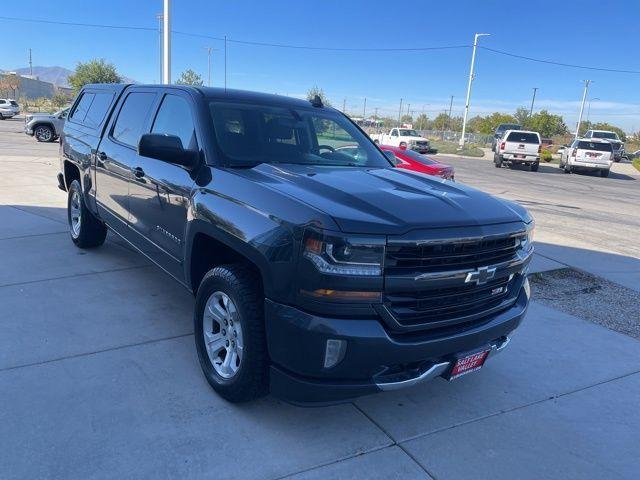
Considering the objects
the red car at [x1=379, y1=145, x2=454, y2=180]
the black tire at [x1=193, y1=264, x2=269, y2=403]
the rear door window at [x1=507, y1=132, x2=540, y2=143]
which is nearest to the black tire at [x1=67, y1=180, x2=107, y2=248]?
the black tire at [x1=193, y1=264, x2=269, y2=403]

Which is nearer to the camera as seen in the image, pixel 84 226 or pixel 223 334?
pixel 223 334

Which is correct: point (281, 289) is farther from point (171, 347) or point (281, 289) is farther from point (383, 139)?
point (383, 139)

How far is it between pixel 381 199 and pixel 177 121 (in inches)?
77.3

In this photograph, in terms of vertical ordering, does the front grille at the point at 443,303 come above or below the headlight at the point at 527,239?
below

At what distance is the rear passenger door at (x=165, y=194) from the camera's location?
12.2 feet

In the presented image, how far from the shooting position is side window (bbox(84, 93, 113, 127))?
5.53 meters

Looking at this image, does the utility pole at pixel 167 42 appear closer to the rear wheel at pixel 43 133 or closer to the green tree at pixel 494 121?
the rear wheel at pixel 43 133

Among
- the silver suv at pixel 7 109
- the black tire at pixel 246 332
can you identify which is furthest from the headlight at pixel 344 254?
the silver suv at pixel 7 109

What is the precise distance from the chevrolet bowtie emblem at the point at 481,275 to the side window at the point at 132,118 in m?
3.09

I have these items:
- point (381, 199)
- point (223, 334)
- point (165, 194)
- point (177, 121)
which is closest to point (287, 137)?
point (177, 121)

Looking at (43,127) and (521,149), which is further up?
(521,149)

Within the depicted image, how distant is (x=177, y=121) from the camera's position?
406cm

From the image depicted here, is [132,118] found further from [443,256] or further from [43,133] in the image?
[43,133]

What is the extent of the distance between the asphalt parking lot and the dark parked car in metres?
0.36
